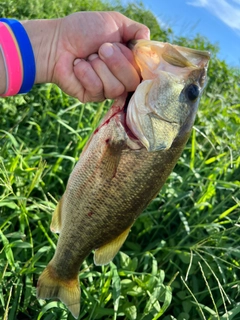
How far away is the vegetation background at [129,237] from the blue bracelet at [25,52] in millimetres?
591

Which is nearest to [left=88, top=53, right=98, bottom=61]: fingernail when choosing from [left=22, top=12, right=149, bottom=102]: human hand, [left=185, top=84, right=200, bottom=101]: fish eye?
[left=22, top=12, right=149, bottom=102]: human hand

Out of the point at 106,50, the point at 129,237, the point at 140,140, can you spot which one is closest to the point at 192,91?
the point at 140,140

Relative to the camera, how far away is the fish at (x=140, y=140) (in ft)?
6.32

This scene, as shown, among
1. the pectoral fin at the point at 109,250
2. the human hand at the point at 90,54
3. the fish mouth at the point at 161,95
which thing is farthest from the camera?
the pectoral fin at the point at 109,250

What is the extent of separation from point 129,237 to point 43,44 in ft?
5.33

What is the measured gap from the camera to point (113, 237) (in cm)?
212

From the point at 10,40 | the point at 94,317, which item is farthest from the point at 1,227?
the point at 10,40

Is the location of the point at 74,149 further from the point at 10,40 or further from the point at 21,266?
the point at 10,40

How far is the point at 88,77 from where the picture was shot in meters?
2.09

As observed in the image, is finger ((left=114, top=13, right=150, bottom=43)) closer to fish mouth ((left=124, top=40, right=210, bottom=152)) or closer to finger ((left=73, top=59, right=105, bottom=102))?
fish mouth ((left=124, top=40, right=210, bottom=152))

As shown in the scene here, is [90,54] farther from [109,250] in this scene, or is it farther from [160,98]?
[109,250]

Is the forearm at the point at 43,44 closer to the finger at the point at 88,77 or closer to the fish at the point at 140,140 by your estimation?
the finger at the point at 88,77

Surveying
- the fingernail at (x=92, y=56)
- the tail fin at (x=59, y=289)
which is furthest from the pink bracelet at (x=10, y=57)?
the tail fin at (x=59, y=289)

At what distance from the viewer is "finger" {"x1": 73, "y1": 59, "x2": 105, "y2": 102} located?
2094 millimetres
